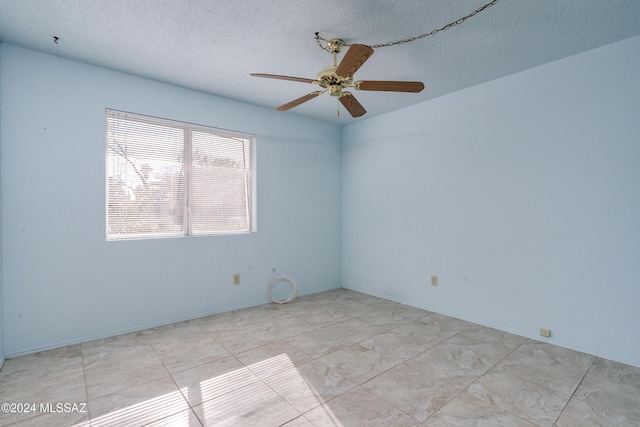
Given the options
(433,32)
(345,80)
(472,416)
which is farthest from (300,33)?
(472,416)

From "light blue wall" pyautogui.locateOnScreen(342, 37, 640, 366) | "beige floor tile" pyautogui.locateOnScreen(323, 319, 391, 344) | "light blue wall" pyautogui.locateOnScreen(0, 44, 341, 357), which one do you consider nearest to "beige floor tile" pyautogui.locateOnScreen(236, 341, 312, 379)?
"beige floor tile" pyautogui.locateOnScreen(323, 319, 391, 344)

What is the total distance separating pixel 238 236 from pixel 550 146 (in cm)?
341

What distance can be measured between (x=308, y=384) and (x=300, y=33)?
258 centimetres

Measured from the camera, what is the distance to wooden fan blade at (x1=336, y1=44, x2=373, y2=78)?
1811mm

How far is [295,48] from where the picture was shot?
2.57 metres

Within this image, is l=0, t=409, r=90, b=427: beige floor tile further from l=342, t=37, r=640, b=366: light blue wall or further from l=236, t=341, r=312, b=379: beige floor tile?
l=342, t=37, r=640, b=366: light blue wall

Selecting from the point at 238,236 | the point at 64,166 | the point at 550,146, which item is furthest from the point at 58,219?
the point at 550,146

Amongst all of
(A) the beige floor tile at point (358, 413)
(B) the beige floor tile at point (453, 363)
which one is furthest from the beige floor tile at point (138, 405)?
(B) the beige floor tile at point (453, 363)

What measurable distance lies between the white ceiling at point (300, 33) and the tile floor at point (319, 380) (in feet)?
8.40

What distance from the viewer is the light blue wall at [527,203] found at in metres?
2.49

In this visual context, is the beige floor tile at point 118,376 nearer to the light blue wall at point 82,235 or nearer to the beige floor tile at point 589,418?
the light blue wall at point 82,235

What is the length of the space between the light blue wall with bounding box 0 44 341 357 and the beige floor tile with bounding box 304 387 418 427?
2.16m

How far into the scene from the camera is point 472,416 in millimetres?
1830

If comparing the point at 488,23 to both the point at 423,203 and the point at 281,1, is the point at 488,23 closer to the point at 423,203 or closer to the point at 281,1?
the point at 281,1
